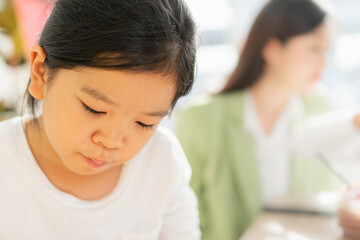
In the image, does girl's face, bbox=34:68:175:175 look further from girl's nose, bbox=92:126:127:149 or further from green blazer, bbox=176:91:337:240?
green blazer, bbox=176:91:337:240

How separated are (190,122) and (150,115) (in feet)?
2.69

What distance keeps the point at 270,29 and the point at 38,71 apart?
903mm

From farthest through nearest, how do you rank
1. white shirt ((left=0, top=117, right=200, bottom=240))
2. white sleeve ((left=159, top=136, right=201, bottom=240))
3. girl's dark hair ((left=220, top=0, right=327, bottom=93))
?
girl's dark hair ((left=220, top=0, right=327, bottom=93)), white sleeve ((left=159, top=136, right=201, bottom=240)), white shirt ((left=0, top=117, right=200, bottom=240))

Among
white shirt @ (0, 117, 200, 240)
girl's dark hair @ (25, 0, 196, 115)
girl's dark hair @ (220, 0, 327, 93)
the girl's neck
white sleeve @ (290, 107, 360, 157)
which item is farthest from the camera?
the girl's neck

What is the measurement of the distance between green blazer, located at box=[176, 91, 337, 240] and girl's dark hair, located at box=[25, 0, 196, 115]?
795mm

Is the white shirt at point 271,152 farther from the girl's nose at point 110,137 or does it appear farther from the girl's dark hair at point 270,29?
the girl's nose at point 110,137

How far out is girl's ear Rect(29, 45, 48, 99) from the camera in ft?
2.11

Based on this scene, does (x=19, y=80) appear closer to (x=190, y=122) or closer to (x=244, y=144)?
(x=190, y=122)

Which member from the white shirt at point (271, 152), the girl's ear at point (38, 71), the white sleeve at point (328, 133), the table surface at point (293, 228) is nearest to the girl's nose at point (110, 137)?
the girl's ear at point (38, 71)

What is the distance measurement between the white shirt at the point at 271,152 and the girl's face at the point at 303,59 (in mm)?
139

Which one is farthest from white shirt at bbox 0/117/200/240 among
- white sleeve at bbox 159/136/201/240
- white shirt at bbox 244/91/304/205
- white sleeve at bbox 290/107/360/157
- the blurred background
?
the blurred background

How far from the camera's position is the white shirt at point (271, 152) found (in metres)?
1.42

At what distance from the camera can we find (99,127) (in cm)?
61

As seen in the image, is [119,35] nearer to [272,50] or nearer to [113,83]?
[113,83]
